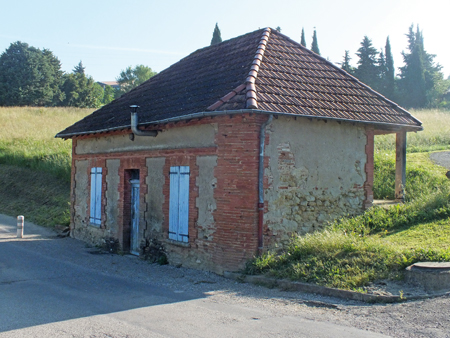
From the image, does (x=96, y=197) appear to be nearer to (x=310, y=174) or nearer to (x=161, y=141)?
(x=161, y=141)

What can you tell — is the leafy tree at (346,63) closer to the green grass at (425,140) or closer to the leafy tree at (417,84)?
the leafy tree at (417,84)

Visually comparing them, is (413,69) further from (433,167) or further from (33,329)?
(33,329)

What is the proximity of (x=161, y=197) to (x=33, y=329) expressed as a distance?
6.30 meters

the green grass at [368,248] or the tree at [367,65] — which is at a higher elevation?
the tree at [367,65]

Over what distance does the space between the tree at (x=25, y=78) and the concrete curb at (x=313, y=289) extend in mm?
48965

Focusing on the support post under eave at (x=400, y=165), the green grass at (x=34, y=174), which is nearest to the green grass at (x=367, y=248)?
the support post under eave at (x=400, y=165)

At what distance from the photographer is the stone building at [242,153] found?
32.3ft

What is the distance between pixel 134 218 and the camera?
13.8m

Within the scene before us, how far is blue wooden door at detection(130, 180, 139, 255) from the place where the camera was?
13625 millimetres

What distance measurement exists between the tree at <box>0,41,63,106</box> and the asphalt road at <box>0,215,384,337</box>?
44.9m

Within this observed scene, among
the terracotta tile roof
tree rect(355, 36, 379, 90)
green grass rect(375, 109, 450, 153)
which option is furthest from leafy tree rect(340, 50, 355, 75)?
the terracotta tile roof

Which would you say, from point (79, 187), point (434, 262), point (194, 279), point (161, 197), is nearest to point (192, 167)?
Result: point (161, 197)

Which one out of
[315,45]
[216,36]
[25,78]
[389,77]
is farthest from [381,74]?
[25,78]

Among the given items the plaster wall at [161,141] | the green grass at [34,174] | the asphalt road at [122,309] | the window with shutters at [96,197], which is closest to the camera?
the asphalt road at [122,309]
